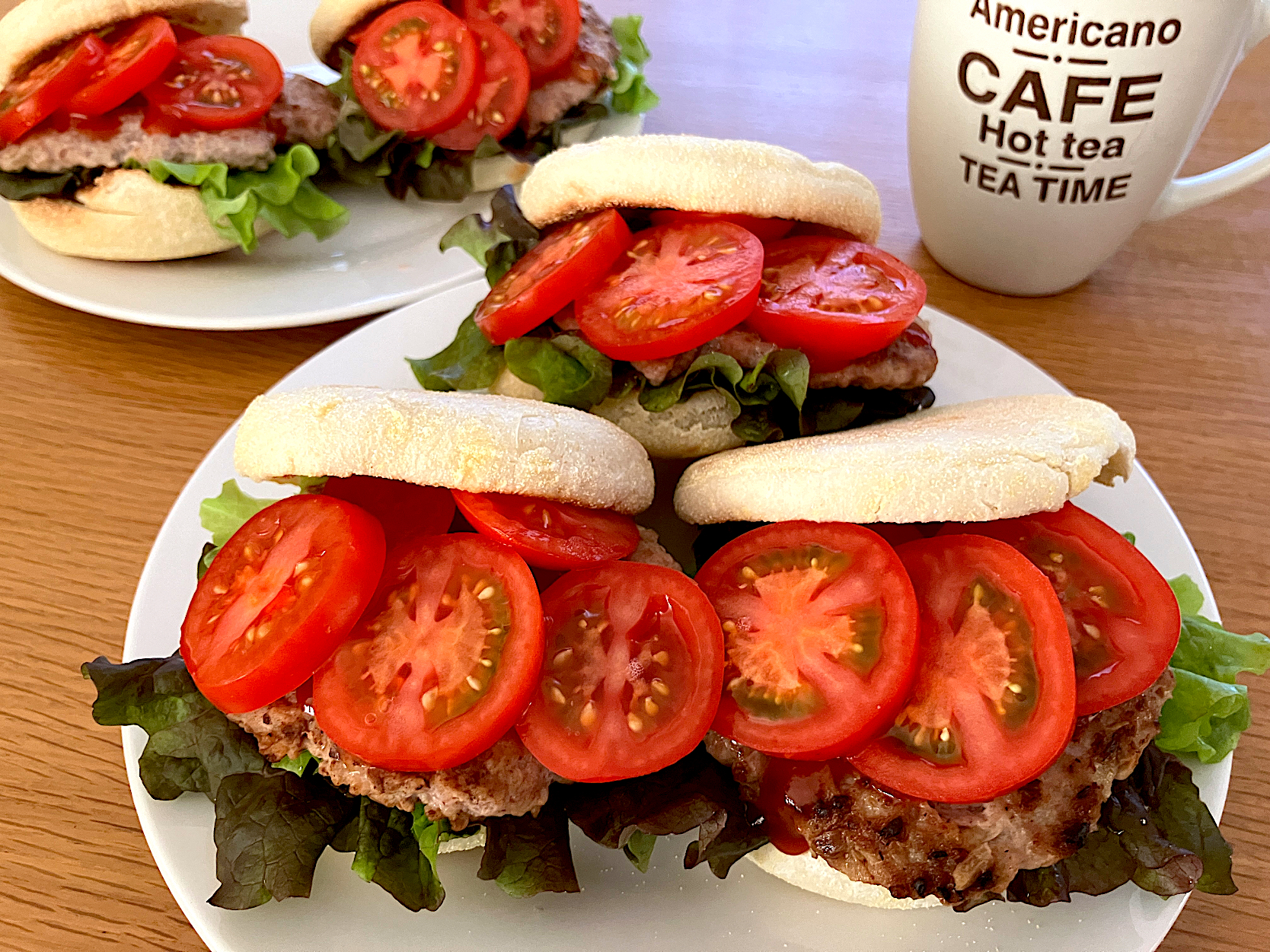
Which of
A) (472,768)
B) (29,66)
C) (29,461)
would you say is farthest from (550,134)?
(472,768)

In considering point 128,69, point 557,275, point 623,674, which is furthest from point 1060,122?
point 128,69

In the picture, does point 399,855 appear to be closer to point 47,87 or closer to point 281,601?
point 281,601

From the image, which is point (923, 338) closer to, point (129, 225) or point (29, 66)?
point (129, 225)

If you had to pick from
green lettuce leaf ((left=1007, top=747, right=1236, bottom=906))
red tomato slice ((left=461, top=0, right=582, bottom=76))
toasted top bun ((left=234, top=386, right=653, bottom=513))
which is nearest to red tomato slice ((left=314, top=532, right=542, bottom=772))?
toasted top bun ((left=234, top=386, right=653, bottom=513))

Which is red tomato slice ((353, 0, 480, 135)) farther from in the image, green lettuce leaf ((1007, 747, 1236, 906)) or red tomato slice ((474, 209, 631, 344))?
green lettuce leaf ((1007, 747, 1236, 906))

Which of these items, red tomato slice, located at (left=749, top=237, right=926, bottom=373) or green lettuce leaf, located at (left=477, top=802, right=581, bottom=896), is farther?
red tomato slice, located at (left=749, top=237, right=926, bottom=373)

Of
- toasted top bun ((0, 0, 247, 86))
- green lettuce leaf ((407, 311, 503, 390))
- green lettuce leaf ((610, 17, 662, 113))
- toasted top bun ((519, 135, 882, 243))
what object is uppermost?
toasted top bun ((0, 0, 247, 86))
